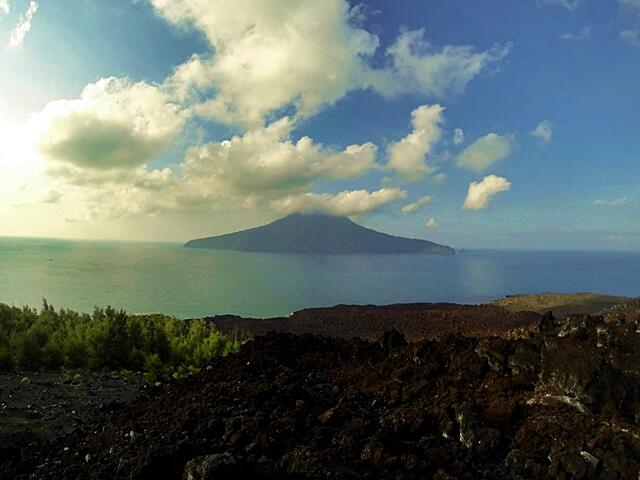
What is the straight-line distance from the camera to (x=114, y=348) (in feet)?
39.7

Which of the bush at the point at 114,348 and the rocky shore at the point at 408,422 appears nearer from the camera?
the rocky shore at the point at 408,422

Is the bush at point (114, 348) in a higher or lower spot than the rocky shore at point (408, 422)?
lower

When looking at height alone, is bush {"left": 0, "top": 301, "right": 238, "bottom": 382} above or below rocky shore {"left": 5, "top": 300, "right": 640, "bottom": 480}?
below

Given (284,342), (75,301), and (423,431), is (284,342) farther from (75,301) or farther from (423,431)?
(75,301)

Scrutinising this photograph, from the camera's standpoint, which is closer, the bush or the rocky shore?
the rocky shore

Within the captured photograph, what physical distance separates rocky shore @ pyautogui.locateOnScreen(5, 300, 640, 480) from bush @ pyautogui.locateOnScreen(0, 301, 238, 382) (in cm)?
559

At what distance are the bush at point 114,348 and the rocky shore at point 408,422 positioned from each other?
18.3ft

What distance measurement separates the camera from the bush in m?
11.2

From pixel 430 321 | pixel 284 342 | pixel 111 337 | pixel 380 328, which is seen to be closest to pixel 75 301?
pixel 380 328

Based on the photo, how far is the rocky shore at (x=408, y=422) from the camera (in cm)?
344

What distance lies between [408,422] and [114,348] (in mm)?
10401

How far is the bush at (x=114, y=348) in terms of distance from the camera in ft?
36.6

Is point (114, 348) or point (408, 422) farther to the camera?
point (114, 348)

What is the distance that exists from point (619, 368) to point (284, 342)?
202 inches
